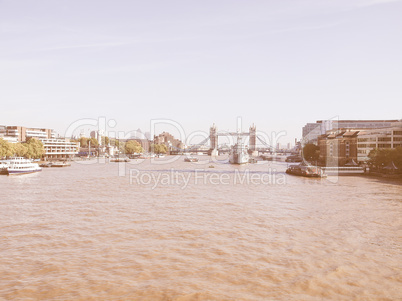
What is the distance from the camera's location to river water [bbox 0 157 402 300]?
1244 cm

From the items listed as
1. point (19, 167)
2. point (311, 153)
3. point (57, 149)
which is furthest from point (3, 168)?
point (311, 153)

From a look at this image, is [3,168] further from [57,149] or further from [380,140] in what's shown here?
[380,140]

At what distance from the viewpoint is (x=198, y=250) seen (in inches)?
655

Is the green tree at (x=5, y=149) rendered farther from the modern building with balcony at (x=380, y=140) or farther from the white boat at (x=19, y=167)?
the modern building with balcony at (x=380, y=140)

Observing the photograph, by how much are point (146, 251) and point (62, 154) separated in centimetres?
12496

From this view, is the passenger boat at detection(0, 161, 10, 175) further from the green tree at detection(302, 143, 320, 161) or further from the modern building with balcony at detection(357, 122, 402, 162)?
the green tree at detection(302, 143, 320, 161)

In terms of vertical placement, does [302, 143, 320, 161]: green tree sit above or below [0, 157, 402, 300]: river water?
above

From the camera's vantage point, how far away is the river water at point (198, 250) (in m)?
12.4

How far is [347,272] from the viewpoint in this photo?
1403cm

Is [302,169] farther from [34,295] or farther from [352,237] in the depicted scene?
[34,295]

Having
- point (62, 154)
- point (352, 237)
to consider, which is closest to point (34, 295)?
point (352, 237)

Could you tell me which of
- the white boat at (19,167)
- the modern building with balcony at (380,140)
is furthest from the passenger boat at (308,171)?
the white boat at (19,167)

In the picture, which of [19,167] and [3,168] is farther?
[3,168]

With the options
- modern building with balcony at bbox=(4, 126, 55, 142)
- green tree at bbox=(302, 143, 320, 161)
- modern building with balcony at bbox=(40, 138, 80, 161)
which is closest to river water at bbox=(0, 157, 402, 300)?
green tree at bbox=(302, 143, 320, 161)
